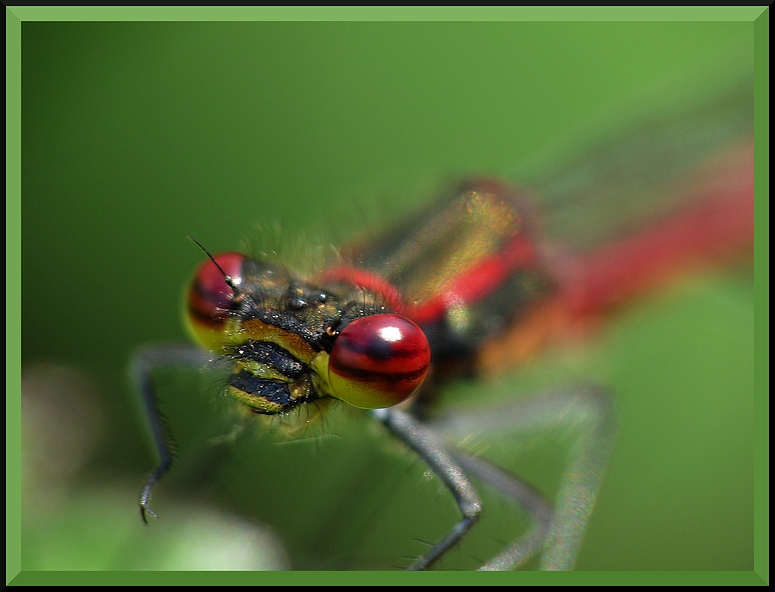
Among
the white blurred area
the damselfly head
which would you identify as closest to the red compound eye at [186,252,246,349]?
the damselfly head

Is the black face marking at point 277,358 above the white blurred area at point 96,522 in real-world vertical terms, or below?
above

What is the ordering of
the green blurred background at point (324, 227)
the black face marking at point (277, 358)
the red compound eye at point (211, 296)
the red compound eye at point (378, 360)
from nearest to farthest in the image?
the red compound eye at point (378, 360), the black face marking at point (277, 358), the red compound eye at point (211, 296), the green blurred background at point (324, 227)

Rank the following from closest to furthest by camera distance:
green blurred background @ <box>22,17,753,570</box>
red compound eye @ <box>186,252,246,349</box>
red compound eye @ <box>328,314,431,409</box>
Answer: red compound eye @ <box>328,314,431,409</box>
red compound eye @ <box>186,252,246,349</box>
green blurred background @ <box>22,17,753,570</box>

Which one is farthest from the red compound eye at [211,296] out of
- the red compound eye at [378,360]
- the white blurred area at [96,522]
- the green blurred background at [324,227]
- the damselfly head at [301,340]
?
the white blurred area at [96,522]

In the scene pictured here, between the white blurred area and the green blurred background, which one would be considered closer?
the white blurred area

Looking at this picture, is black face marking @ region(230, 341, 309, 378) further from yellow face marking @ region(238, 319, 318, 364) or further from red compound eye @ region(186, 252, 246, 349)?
red compound eye @ region(186, 252, 246, 349)

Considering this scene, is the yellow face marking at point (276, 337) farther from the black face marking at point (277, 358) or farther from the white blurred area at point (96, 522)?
the white blurred area at point (96, 522)

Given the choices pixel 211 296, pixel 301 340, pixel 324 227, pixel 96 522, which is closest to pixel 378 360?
pixel 301 340
